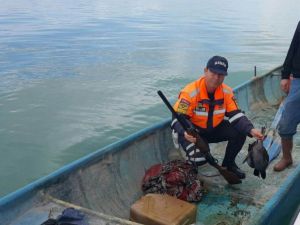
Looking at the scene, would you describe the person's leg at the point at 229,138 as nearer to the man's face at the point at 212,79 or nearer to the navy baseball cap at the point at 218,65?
the man's face at the point at 212,79

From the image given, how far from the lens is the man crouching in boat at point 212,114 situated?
4621 mm

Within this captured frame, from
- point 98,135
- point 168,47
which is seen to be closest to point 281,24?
point 168,47

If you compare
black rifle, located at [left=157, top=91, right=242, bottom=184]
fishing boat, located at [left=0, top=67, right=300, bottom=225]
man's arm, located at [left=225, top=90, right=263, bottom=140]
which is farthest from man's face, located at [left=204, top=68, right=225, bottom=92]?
fishing boat, located at [left=0, top=67, right=300, bottom=225]

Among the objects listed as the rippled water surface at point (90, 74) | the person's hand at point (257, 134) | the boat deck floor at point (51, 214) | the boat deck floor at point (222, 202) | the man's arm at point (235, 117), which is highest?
the man's arm at point (235, 117)

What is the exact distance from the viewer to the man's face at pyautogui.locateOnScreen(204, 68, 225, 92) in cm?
459

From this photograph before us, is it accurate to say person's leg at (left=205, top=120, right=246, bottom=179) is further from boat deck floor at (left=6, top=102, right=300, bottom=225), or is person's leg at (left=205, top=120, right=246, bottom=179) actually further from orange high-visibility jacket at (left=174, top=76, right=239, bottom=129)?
boat deck floor at (left=6, top=102, right=300, bottom=225)

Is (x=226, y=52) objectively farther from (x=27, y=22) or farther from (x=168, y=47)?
(x=27, y=22)

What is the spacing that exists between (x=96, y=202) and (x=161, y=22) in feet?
96.7

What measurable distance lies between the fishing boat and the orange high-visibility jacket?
2.84 feet

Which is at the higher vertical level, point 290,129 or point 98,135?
point 290,129

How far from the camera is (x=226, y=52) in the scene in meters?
20.9

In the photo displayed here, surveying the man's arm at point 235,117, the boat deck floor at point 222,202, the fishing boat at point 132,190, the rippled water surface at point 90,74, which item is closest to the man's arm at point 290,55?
the man's arm at point 235,117

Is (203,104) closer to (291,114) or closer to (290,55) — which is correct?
(291,114)

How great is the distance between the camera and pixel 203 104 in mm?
4785
